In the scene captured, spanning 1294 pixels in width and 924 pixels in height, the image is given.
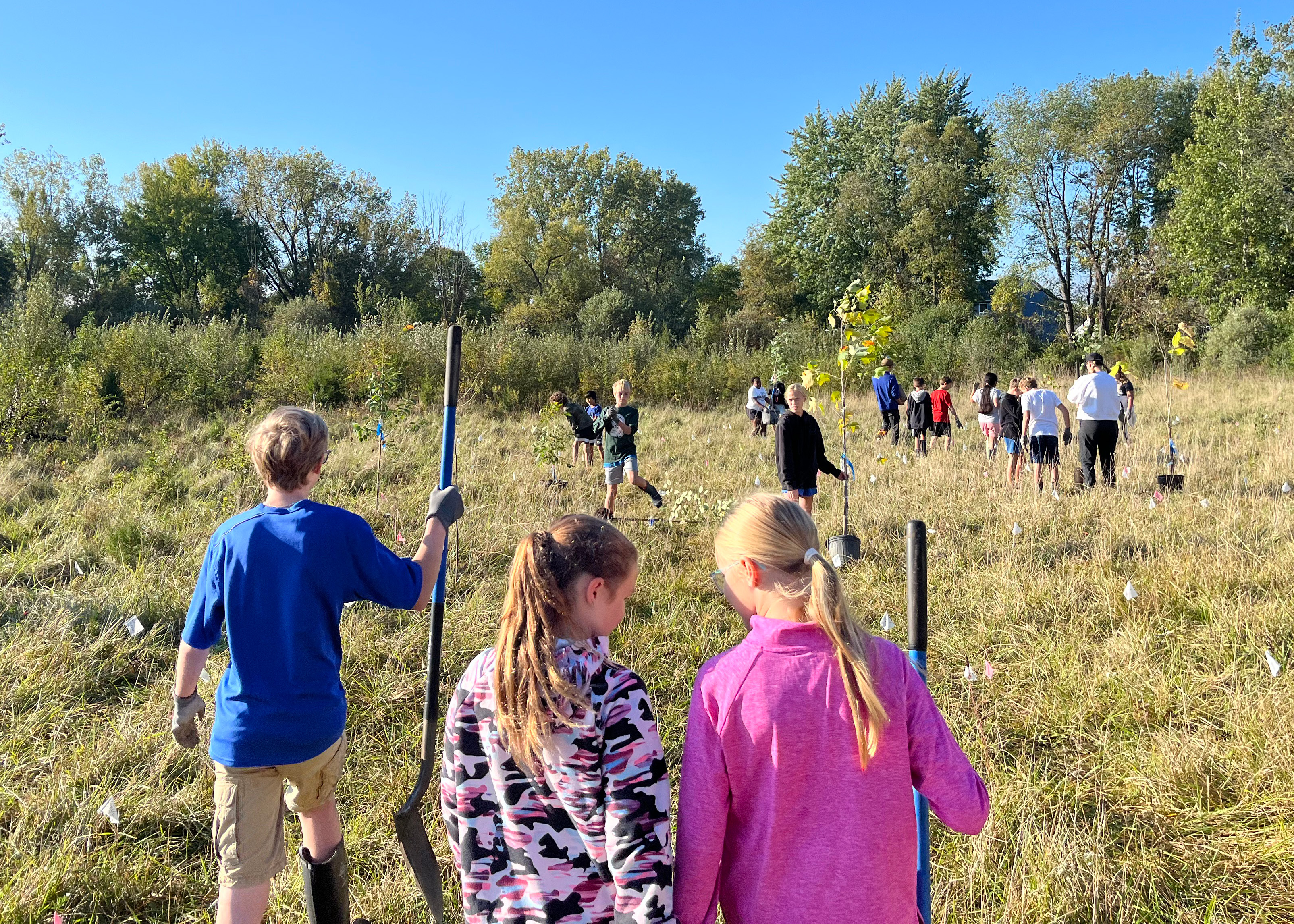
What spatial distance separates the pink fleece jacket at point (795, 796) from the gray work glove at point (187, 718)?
5.32 ft

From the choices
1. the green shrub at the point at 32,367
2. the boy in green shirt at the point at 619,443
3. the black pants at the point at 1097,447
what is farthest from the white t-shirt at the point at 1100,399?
the green shrub at the point at 32,367

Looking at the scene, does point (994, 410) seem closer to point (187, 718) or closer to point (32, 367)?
point (187, 718)

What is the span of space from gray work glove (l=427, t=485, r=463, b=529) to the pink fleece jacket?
1.19 m

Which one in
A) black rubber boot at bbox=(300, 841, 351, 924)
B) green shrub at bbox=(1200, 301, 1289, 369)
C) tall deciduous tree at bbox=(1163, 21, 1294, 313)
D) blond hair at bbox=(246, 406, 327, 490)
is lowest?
black rubber boot at bbox=(300, 841, 351, 924)

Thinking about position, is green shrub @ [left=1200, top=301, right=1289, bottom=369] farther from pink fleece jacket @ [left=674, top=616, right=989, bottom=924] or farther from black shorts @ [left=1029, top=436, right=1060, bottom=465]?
pink fleece jacket @ [left=674, top=616, right=989, bottom=924]

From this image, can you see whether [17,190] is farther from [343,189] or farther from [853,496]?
[853,496]

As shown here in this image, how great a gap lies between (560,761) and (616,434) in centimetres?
673

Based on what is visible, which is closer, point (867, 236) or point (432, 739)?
point (432, 739)

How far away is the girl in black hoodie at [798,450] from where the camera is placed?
671 cm

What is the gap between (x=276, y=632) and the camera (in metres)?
2.06

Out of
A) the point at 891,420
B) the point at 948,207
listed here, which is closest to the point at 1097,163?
the point at 948,207

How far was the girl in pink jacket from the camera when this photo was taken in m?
1.39

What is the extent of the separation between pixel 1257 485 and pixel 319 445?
904cm

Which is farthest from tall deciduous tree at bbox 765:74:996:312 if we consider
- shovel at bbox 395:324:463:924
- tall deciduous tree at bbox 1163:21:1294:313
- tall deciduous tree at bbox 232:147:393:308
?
shovel at bbox 395:324:463:924
